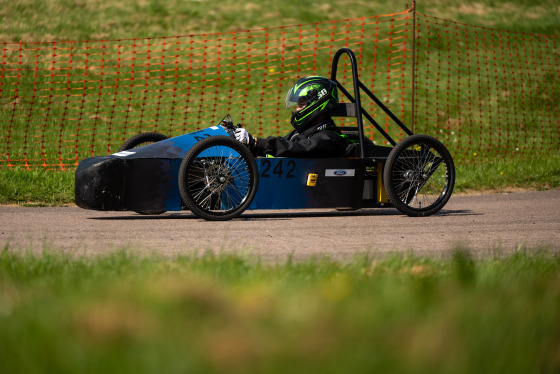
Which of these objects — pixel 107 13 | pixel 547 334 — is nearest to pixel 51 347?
pixel 547 334

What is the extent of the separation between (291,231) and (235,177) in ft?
3.72

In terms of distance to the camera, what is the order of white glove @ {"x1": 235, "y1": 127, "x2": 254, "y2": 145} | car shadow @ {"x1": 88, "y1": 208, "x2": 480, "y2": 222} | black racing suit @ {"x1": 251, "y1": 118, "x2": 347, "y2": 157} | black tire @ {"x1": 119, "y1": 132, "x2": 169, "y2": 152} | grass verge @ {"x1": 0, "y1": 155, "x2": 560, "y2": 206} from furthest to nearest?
grass verge @ {"x1": 0, "y1": 155, "x2": 560, "y2": 206}, black tire @ {"x1": 119, "y1": 132, "x2": 169, "y2": 152}, car shadow @ {"x1": 88, "y1": 208, "x2": 480, "y2": 222}, white glove @ {"x1": 235, "y1": 127, "x2": 254, "y2": 145}, black racing suit @ {"x1": 251, "y1": 118, "x2": 347, "y2": 157}

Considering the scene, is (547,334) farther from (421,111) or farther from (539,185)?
(421,111)

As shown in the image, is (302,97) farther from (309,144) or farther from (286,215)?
(286,215)

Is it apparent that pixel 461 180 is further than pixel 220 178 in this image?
Yes

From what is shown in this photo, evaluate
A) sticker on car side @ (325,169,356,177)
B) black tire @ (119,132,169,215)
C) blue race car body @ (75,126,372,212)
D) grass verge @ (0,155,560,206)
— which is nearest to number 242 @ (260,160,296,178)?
blue race car body @ (75,126,372,212)

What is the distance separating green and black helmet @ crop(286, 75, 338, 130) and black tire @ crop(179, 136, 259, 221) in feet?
3.16

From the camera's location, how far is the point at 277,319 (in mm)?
2660

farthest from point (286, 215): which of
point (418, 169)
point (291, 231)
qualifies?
point (291, 231)

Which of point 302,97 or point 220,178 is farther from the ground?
point 302,97

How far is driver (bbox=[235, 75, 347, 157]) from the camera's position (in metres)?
7.36

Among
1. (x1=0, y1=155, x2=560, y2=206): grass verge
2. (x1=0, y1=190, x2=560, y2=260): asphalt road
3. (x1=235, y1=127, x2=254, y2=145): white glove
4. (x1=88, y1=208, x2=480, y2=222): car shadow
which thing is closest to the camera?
(x1=0, y1=190, x2=560, y2=260): asphalt road

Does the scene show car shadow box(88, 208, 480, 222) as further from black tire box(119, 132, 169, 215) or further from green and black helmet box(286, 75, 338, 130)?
green and black helmet box(286, 75, 338, 130)

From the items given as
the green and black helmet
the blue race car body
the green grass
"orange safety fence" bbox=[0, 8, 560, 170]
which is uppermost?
"orange safety fence" bbox=[0, 8, 560, 170]
